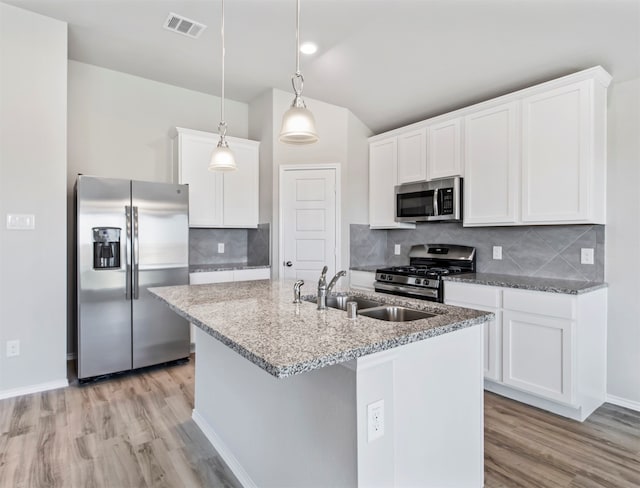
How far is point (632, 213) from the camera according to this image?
2693 mm

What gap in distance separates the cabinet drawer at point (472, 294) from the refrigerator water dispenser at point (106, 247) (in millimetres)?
2858

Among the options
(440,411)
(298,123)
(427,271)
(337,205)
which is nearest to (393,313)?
(440,411)

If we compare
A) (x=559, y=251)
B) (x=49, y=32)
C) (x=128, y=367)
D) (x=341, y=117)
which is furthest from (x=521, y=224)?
(x=49, y=32)

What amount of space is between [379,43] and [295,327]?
2.78 meters

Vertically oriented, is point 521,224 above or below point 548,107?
below

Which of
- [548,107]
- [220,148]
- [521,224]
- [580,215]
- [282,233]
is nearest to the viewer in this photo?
[220,148]

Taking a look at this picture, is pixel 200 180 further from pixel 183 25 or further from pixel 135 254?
pixel 183 25

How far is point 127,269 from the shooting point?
328cm

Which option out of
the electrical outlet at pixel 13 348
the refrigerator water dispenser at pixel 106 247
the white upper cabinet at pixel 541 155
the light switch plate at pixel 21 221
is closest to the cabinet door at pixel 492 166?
the white upper cabinet at pixel 541 155

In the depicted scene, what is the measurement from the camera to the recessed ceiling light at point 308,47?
10.7ft

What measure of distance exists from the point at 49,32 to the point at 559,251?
447cm

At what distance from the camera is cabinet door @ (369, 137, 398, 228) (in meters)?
4.13

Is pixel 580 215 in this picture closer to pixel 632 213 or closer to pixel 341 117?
pixel 632 213

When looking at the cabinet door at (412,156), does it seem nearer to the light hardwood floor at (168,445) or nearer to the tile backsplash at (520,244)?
the tile backsplash at (520,244)
